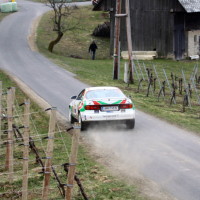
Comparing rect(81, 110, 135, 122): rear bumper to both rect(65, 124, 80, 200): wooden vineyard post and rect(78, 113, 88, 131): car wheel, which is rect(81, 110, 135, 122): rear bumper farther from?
rect(65, 124, 80, 200): wooden vineyard post

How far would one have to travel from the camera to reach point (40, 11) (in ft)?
232

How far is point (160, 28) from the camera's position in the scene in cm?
5147

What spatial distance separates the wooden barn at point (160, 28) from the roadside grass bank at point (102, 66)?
74.8 inches

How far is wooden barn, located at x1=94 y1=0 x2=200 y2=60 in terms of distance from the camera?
51.1 m

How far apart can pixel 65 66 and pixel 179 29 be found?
1550 cm

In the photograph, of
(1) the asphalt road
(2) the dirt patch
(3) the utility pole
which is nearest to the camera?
(2) the dirt patch

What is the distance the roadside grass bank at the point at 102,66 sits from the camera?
2361 centimetres

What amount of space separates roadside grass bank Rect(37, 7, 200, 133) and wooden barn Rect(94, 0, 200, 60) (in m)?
1.90

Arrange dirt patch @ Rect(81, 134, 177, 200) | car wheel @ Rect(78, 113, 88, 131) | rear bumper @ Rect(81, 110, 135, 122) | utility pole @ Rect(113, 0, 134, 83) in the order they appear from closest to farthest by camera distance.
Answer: dirt patch @ Rect(81, 134, 177, 200) < rear bumper @ Rect(81, 110, 135, 122) < car wheel @ Rect(78, 113, 88, 131) < utility pole @ Rect(113, 0, 134, 83)

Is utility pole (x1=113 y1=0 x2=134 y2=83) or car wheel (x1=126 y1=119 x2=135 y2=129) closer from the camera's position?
car wheel (x1=126 y1=119 x2=135 y2=129)

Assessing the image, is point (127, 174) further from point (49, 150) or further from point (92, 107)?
point (92, 107)

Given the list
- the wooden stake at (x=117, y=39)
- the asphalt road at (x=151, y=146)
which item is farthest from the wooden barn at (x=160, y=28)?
the asphalt road at (x=151, y=146)

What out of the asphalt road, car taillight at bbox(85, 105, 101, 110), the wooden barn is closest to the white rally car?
car taillight at bbox(85, 105, 101, 110)

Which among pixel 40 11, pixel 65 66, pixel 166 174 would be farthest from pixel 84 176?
pixel 40 11
